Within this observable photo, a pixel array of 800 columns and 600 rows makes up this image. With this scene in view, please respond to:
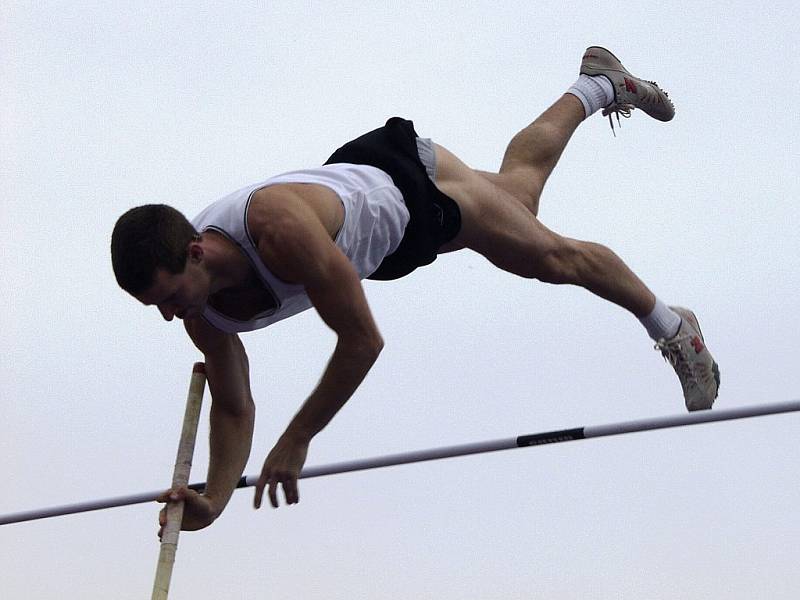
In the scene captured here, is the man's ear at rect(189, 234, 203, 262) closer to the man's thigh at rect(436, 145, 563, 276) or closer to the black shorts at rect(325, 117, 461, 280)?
the black shorts at rect(325, 117, 461, 280)

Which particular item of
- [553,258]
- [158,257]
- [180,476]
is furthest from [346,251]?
[180,476]

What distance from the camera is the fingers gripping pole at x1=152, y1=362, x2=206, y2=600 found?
12.4 ft

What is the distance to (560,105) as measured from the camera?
4.53 m

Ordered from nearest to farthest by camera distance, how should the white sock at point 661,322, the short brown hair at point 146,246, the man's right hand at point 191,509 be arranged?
the short brown hair at point 146,246 → the man's right hand at point 191,509 → the white sock at point 661,322

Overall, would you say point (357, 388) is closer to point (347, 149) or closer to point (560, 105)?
point (347, 149)

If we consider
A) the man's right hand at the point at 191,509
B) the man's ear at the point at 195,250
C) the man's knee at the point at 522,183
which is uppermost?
the man's knee at the point at 522,183

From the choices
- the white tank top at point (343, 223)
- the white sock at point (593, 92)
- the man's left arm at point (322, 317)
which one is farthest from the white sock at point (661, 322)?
the man's left arm at point (322, 317)

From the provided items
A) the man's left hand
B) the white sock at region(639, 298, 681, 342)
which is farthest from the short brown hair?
the white sock at region(639, 298, 681, 342)

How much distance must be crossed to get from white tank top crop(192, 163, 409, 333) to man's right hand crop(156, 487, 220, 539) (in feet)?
1.60

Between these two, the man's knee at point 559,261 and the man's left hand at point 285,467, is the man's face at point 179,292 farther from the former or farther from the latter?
the man's knee at point 559,261

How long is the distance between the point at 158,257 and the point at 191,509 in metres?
0.95

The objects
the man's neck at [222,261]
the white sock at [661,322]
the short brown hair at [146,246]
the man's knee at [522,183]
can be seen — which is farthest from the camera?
the white sock at [661,322]

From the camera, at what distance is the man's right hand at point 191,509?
3908mm

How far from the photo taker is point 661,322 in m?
4.35
